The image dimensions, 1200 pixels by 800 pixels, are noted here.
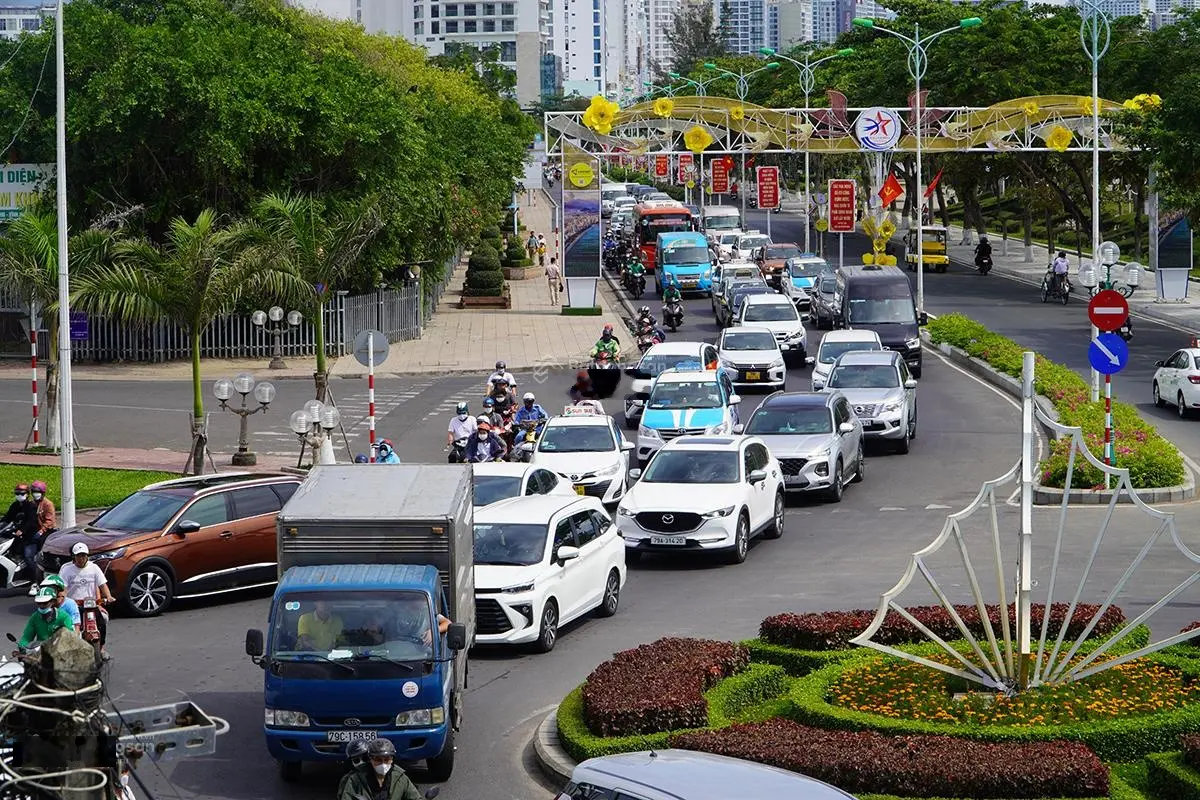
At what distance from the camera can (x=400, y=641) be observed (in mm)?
13664

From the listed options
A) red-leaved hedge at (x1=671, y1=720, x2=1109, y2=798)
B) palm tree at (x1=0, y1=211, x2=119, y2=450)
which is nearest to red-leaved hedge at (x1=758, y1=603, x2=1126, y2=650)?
red-leaved hedge at (x1=671, y1=720, x2=1109, y2=798)

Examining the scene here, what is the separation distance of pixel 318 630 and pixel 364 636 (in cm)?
36

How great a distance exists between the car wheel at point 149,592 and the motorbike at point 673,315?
31.8 m

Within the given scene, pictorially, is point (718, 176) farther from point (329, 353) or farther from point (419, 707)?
point (419, 707)

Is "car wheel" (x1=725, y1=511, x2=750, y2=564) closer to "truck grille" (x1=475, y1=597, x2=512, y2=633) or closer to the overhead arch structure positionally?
"truck grille" (x1=475, y1=597, x2=512, y2=633)

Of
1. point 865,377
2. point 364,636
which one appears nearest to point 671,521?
point 364,636

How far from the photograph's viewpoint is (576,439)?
89.9 ft

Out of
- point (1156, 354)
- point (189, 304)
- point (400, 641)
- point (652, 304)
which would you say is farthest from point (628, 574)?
point (652, 304)

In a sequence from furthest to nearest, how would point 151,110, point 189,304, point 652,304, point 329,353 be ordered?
point 652,304 < point 329,353 < point 151,110 < point 189,304

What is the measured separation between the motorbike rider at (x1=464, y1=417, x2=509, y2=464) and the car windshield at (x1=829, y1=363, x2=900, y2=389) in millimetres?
7764

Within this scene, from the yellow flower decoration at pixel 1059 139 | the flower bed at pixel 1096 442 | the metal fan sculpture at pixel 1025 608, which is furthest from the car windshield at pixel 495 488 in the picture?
the yellow flower decoration at pixel 1059 139

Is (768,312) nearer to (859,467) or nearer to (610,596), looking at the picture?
(859,467)

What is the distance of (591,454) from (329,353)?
66.6 ft

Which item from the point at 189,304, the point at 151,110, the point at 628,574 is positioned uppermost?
the point at 151,110
